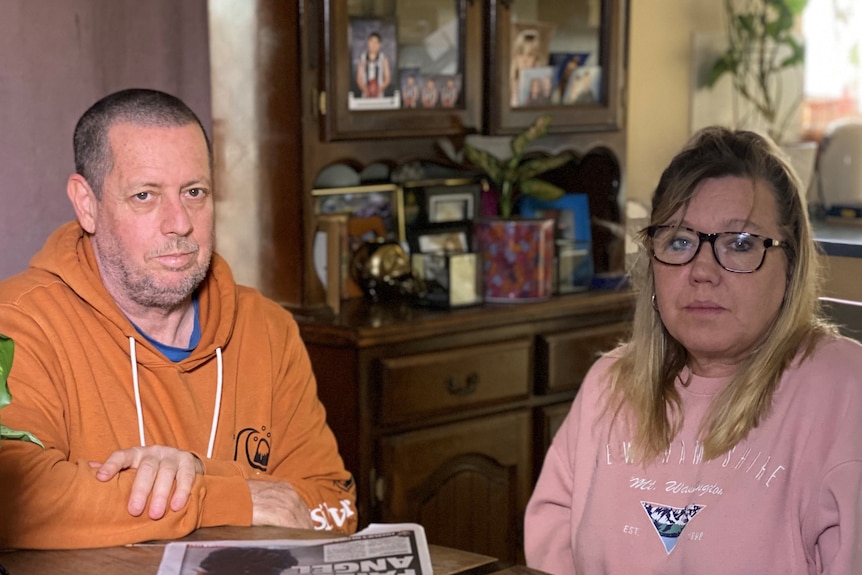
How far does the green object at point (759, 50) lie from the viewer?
13.6 feet

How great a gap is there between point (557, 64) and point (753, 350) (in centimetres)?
Result: 167

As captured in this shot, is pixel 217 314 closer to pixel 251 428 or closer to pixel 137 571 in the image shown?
pixel 251 428

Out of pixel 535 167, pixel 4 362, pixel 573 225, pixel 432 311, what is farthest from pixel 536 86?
pixel 4 362

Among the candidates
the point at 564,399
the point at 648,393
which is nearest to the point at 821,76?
the point at 564,399

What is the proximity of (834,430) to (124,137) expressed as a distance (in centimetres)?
113

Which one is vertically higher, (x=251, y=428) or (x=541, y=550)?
(x=251, y=428)

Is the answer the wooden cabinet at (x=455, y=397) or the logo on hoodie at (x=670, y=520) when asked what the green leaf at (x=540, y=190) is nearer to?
the wooden cabinet at (x=455, y=397)

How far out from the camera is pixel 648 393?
177 cm

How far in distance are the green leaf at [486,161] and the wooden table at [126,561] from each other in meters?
A: 1.76

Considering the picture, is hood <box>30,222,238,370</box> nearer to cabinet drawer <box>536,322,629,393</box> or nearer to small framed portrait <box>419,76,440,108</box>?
small framed portrait <box>419,76,440,108</box>

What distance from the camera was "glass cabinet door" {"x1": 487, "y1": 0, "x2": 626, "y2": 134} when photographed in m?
3.09

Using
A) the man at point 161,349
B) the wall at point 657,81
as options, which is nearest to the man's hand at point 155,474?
the man at point 161,349

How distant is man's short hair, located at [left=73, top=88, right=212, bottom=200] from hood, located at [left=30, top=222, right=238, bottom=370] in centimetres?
10

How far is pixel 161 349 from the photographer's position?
191 centimetres
